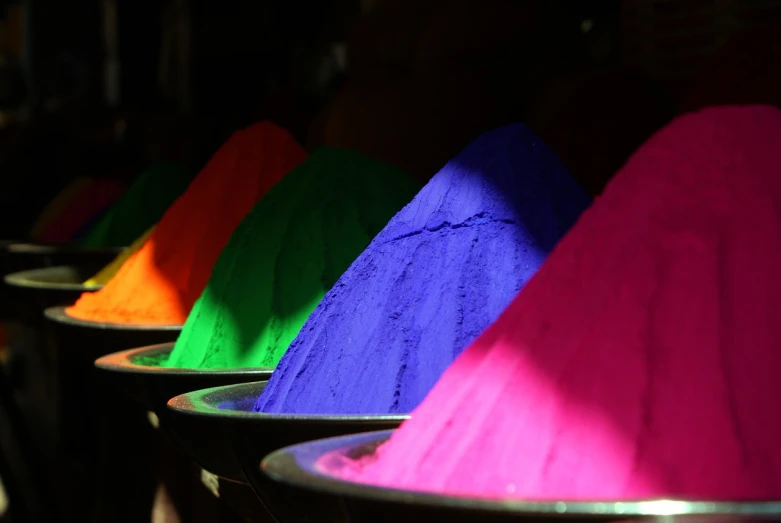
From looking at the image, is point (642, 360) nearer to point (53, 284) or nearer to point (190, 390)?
point (190, 390)

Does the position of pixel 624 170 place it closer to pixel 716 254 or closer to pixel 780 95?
pixel 716 254

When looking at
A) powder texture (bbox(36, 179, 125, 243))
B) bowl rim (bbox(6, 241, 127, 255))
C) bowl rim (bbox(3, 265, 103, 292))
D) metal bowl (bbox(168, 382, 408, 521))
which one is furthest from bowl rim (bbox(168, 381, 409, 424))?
powder texture (bbox(36, 179, 125, 243))

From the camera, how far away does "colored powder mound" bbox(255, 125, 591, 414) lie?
714mm

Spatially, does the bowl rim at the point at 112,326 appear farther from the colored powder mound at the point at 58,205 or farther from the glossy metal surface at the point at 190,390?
the colored powder mound at the point at 58,205

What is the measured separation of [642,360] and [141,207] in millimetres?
1291

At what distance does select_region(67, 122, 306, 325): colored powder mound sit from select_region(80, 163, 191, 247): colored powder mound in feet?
1.40

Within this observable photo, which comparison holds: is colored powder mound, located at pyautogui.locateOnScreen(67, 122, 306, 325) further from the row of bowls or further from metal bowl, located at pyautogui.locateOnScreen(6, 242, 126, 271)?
metal bowl, located at pyautogui.locateOnScreen(6, 242, 126, 271)

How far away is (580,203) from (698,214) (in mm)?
217

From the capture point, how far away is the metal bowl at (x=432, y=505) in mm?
412

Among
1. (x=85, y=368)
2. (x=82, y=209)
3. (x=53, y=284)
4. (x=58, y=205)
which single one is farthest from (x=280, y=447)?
(x=58, y=205)

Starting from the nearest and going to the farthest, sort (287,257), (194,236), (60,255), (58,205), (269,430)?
(269,430)
(287,257)
(194,236)
(60,255)
(58,205)

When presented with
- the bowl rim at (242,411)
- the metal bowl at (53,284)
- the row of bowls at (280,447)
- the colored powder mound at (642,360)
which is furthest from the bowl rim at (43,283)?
the colored powder mound at (642,360)

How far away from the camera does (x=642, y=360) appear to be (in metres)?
0.55

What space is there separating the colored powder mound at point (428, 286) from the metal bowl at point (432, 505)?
13 cm
